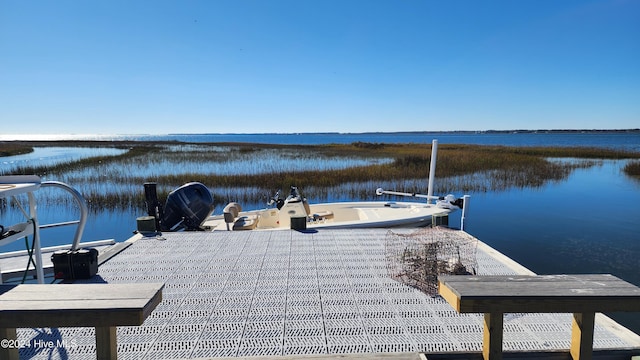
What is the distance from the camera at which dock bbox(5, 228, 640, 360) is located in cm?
238

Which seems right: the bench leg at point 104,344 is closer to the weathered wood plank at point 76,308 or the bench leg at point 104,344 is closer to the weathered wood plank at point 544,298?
the weathered wood plank at point 76,308

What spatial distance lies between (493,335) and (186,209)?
222 inches

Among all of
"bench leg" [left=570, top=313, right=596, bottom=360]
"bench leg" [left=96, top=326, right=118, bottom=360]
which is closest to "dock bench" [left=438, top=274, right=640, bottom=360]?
"bench leg" [left=570, top=313, right=596, bottom=360]

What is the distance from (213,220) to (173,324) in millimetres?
5095

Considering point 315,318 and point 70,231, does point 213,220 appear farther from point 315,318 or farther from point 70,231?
point 315,318

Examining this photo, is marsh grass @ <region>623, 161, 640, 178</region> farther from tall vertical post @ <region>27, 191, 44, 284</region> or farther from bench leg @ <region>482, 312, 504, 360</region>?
tall vertical post @ <region>27, 191, 44, 284</region>

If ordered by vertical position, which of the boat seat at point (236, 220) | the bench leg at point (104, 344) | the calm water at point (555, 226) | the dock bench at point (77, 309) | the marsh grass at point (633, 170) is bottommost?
the calm water at point (555, 226)

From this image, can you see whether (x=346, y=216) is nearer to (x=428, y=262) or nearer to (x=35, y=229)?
(x=428, y=262)

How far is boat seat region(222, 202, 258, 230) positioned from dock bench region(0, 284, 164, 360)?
476 centimetres

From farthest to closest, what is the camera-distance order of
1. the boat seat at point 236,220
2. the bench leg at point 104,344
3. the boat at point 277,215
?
the boat seat at point 236,220 < the boat at point 277,215 < the bench leg at point 104,344

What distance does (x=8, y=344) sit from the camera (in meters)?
1.54

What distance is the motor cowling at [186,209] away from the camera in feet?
20.5

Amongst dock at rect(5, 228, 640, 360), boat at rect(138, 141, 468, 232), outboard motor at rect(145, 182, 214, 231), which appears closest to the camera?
dock at rect(5, 228, 640, 360)

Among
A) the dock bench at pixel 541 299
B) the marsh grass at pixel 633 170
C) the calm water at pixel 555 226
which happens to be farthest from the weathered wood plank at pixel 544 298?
the marsh grass at pixel 633 170
